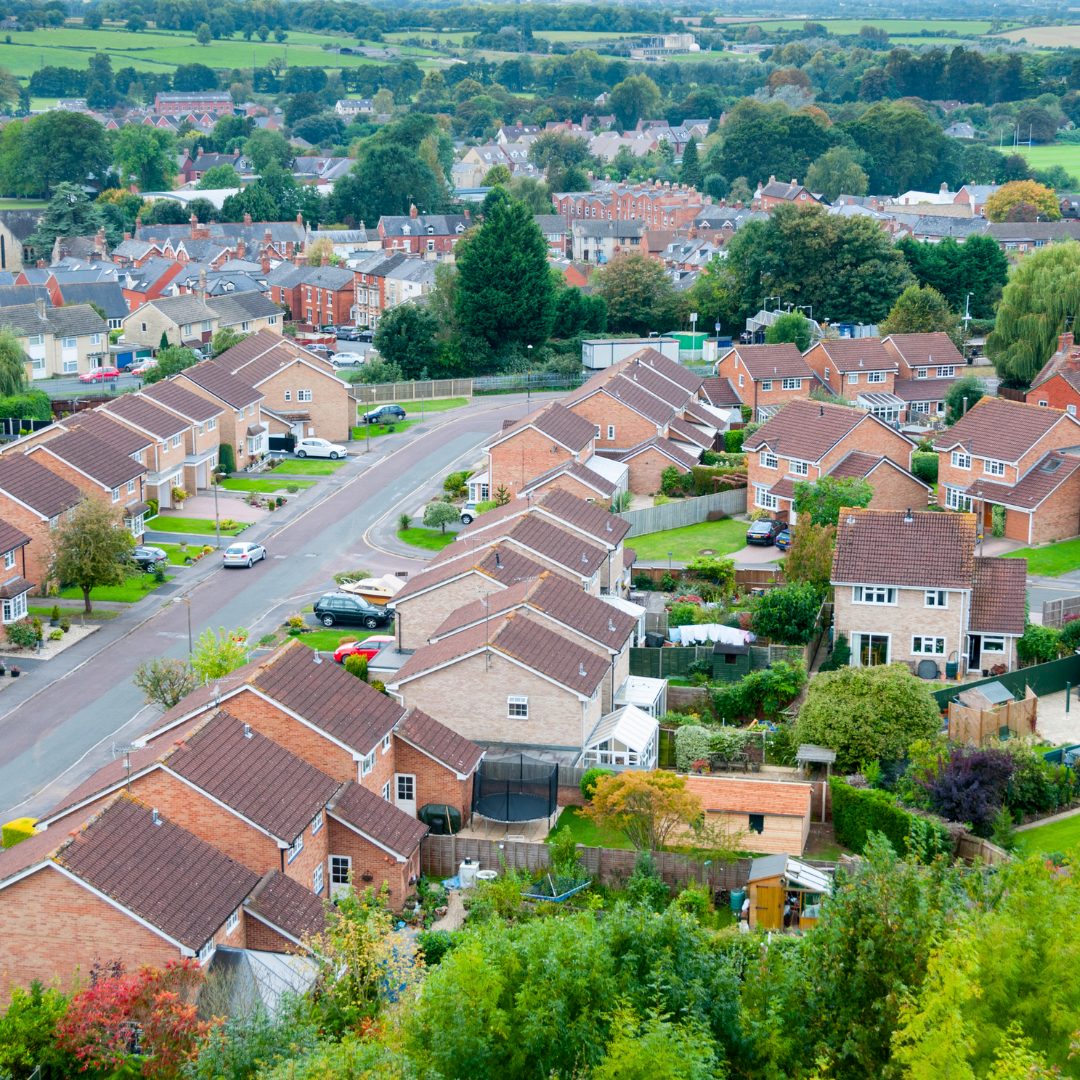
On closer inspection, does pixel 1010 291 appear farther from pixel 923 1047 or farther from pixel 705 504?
pixel 923 1047

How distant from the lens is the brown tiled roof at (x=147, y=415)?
239 feet

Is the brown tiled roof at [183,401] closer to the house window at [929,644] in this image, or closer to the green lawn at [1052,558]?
the house window at [929,644]

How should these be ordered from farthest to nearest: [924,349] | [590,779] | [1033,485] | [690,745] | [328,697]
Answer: [924,349]
[1033,485]
[690,745]
[590,779]
[328,697]

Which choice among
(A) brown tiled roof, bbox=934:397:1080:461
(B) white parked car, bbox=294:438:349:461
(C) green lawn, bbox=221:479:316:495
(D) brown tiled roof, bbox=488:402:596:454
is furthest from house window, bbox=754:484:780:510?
(B) white parked car, bbox=294:438:349:461

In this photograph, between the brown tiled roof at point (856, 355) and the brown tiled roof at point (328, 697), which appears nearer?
the brown tiled roof at point (328, 697)

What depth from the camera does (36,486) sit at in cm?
6156

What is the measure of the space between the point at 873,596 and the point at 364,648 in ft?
60.8

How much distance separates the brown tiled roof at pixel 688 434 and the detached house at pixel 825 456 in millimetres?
7251

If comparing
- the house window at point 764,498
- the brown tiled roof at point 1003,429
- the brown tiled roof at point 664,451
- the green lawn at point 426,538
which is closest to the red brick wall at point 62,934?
the green lawn at point 426,538

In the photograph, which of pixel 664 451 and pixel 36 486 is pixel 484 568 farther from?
pixel 664 451

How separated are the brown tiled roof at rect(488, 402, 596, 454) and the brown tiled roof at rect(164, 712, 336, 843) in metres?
37.3

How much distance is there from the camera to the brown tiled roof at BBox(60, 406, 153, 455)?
228ft

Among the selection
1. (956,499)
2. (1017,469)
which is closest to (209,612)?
(956,499)

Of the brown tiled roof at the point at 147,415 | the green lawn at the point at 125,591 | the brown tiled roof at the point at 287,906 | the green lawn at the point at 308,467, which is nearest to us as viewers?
the brown tiled roof at the point at 287,906
